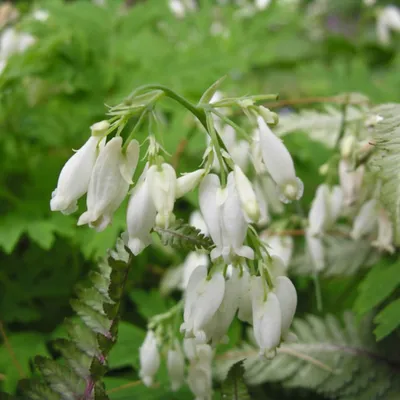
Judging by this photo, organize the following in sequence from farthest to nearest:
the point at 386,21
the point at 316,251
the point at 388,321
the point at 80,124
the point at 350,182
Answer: the point at 386,21 < the point at 80,124 < the point at 316,251 < the point at 350,182 < the point at 388,321

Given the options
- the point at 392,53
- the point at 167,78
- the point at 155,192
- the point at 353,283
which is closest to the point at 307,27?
the point at 392,53

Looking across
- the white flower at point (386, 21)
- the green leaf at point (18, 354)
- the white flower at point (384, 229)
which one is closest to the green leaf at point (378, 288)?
the white flower at point (384, 229)

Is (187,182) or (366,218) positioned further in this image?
(366,218)

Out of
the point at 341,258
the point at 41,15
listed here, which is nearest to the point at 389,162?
the point at 341,258

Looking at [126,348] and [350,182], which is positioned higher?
[350,182]

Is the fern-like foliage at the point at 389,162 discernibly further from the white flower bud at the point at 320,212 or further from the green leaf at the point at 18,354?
the green leaf at the point at 18,354

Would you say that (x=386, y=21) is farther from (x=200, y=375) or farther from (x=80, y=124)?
(x=200, y=375)

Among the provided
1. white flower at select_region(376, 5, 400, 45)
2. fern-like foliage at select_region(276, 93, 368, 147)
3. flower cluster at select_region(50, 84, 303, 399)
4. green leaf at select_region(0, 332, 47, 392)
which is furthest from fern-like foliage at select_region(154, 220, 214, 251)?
white flower at select_region(376, 5, 400, 45)

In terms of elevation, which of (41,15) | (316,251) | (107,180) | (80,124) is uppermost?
(41,15)
